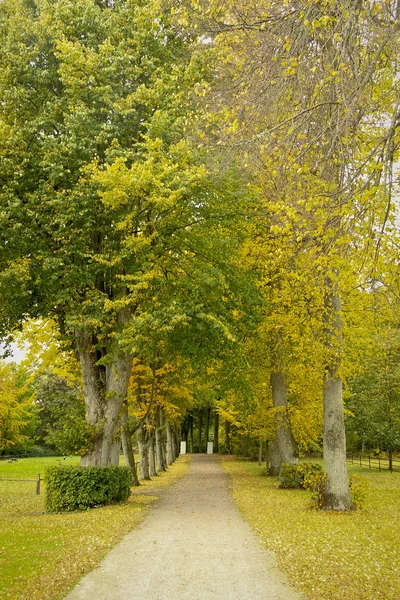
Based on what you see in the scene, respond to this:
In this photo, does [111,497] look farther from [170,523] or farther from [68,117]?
[68,117]

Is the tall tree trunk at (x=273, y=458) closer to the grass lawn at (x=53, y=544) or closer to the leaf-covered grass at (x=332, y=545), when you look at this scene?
the leaf-covered grass at (x=332, y=545)

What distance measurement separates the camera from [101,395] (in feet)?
51.6

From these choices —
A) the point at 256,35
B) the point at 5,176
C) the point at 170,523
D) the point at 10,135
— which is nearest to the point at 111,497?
the point at 170,523

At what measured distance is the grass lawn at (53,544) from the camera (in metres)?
6.45

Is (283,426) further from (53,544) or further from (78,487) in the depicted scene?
(53,544)

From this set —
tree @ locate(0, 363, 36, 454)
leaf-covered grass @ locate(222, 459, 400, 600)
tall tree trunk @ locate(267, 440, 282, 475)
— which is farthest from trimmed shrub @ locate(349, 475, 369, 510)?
tree @ locate(0, 363, 36, 454)

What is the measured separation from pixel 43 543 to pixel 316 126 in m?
8.28

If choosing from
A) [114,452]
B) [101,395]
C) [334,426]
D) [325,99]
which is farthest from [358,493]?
[325,99]

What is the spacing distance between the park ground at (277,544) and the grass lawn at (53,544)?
→ 0.01 meters

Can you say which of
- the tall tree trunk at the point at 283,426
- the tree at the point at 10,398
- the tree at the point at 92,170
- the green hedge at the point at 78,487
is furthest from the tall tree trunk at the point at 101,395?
the tree at the point at 10,398

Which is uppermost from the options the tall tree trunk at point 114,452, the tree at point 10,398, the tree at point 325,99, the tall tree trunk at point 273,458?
the tree at point 325,99

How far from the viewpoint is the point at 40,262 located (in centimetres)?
1372

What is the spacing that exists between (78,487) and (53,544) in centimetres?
508

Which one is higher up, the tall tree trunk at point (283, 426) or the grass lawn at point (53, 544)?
the tall tree trunk at point (283, 426)
